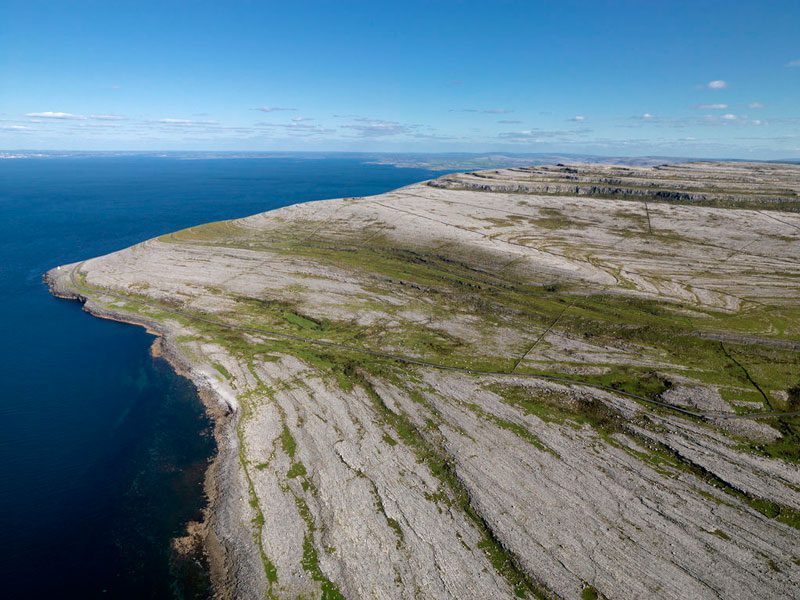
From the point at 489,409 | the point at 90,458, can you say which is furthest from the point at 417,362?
the point at 90,458

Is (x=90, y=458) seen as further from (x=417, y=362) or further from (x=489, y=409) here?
(x=489, y=409)

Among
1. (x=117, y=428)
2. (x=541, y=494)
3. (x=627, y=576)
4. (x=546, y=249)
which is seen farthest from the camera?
(x=546, y=249)

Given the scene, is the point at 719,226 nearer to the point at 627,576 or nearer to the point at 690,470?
the point at 690,470

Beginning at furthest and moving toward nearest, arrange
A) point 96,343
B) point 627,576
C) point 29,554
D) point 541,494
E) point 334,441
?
point 96,343 → point 334,441 → point 541,494 → point 29,554 → point 627,576

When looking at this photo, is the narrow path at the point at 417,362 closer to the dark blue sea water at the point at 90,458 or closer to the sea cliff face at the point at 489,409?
→ the sea cliff face at the point at 489,409

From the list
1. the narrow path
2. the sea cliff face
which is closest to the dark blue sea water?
the sea cliff face

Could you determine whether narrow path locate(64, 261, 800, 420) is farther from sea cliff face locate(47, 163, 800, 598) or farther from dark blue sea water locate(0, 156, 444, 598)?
dark blue sea water locate(0, 156, 444, 598)

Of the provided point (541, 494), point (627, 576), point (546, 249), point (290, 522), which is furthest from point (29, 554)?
point (546, 249)

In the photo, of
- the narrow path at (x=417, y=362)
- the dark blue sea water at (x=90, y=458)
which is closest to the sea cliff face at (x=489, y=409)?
the narrow path at (x=417, y=362)
